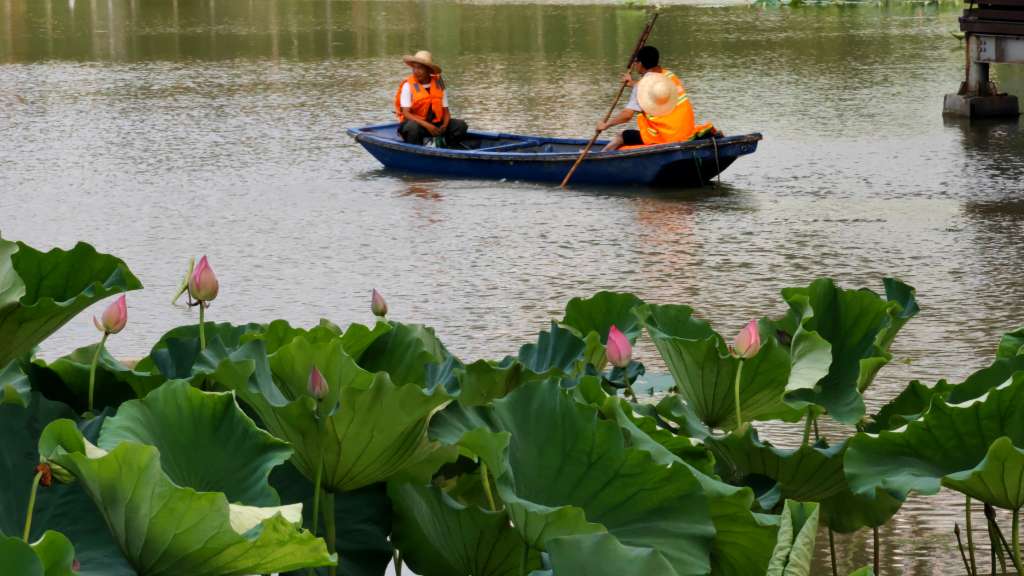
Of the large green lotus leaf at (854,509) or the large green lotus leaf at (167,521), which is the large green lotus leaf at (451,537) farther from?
the large green lotus leaf at (854,509)

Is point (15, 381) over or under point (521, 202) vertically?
over

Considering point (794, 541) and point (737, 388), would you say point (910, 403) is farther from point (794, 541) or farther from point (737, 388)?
point (794, 541)

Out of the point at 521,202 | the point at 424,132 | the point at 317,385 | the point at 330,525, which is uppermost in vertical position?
the point at 317,385

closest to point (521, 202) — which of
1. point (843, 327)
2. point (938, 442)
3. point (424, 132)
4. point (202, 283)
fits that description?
point (424, 132)

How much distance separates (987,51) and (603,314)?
12.2m

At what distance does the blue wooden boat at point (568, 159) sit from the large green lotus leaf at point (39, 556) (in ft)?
32.7

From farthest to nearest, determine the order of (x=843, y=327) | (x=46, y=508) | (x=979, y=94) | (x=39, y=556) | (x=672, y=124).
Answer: (x=979, y=94) < (x=672, y=124) < (x=843, y=327) < (x=46, y=508) < (x=39, y=556)

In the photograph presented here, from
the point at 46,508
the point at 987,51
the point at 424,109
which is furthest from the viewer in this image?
the point at 987,51

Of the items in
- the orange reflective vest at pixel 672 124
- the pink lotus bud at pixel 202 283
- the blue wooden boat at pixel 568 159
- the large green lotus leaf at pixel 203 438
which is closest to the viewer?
the large green lotus leaf at pixel 203 438

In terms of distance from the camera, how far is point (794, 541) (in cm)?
237

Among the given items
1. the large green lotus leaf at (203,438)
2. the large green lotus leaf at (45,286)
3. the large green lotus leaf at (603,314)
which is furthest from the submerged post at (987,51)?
the large green lotus leaf at (203,438)

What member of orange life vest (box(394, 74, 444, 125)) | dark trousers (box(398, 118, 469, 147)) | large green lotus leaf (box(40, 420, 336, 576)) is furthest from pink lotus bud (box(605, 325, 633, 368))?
orange life vest (box(394, 74, 444, 125))

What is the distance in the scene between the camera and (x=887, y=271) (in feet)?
29.6

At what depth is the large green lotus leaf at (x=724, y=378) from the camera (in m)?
3.09
